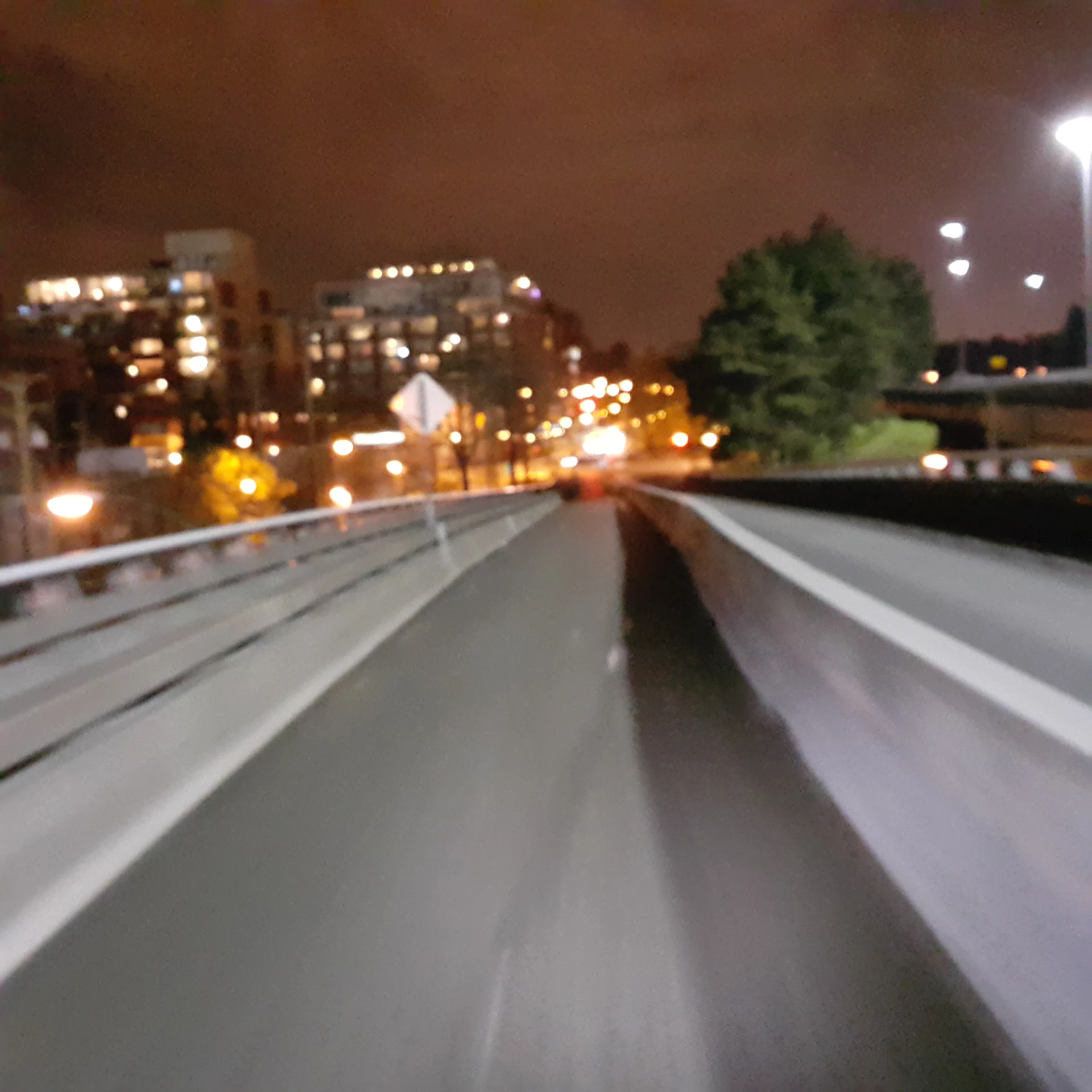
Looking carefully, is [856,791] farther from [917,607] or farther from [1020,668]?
[917,607]

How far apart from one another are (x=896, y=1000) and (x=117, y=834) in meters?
3.81

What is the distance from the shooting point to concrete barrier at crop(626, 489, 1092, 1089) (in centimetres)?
381

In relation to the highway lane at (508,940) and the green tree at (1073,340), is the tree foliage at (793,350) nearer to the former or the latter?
the green tree at (1073,340)

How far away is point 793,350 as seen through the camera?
7125cm

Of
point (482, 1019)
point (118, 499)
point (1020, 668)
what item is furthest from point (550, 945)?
point (118, 499)

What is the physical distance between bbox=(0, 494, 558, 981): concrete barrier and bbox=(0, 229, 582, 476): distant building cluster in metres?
65.0

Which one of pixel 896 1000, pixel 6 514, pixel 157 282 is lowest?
pixel 896 1000

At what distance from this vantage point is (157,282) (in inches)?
5984

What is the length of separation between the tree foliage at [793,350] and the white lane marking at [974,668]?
207 feet

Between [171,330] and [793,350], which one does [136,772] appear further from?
[171,330]

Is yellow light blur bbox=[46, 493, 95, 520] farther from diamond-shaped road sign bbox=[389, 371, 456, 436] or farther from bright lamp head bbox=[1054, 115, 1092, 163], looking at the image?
bright lamp head bbox=[1054, 115, 1092, 163]

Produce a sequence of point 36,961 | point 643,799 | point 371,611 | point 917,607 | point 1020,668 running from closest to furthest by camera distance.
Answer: point 36,961
point 643,799
point 1020,668
point 917,607
point 371,611

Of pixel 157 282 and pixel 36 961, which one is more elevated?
pixel 157 282

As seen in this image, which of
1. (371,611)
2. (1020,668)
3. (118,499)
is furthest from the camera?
(118,499)
